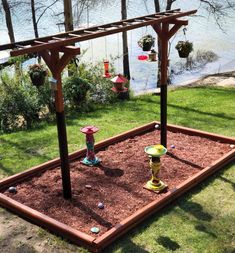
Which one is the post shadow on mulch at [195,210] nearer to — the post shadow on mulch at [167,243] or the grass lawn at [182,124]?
the grass lawn at [182,124]

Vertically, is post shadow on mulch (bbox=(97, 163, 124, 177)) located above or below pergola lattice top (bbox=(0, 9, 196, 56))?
below

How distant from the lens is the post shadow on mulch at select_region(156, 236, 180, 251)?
4.83m

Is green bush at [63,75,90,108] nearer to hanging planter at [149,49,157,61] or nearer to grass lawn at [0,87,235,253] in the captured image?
grass lawn at [0,87,235,253]

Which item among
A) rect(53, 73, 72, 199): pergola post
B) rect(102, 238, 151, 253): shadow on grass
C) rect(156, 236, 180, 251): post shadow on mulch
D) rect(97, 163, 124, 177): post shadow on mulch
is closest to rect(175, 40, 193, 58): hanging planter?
rect(97, 163, 124, 177): post shadow on mulch

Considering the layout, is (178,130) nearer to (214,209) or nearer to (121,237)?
(214,209)

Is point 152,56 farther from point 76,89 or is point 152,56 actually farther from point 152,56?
point 76,89

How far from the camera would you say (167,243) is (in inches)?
193

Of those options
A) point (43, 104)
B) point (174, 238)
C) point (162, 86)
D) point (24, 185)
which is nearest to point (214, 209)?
point (174, 238)

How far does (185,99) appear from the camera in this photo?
11.1 metres

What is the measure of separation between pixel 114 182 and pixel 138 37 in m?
16.0

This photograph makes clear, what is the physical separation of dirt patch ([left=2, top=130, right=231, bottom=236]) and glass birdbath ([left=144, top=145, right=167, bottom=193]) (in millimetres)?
107

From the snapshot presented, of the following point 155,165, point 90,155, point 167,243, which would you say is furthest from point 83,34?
point 167,243

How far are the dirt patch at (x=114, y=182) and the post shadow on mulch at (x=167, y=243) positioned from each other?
624 millimetres

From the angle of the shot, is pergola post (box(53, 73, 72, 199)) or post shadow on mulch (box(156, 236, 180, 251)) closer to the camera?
post shadow on mulch (box(156, 236, 180, 251))
